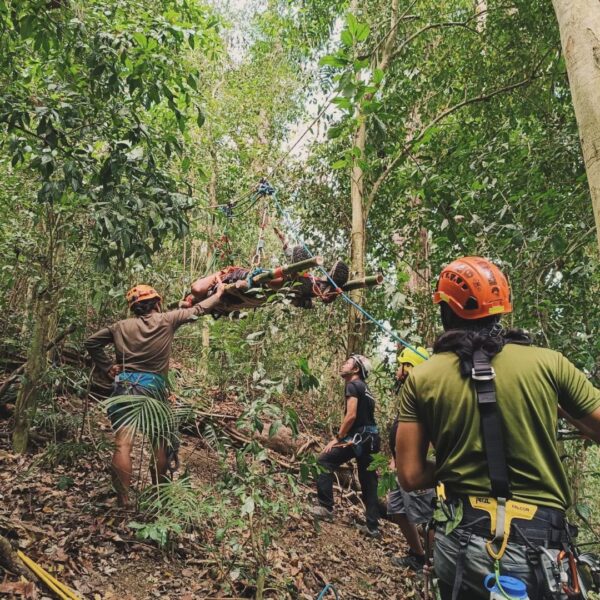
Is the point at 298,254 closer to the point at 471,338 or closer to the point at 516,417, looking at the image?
the point at 471,338

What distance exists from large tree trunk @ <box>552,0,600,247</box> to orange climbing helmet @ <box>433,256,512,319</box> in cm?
44

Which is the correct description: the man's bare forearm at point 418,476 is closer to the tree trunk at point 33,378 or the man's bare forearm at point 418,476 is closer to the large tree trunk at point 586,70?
the large tree trunk at point 586,70

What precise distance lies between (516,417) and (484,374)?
0.64ft

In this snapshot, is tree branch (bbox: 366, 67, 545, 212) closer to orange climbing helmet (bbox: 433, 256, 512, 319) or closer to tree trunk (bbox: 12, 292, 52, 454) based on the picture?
orange climbing helmet (bbox: 433, 256, 512, 319)

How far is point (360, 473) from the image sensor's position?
18.7ft

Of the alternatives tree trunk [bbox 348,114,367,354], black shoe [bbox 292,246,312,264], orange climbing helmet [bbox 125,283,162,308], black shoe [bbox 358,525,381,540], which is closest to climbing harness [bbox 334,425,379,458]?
black shoe [bbox 358,525,381,540]

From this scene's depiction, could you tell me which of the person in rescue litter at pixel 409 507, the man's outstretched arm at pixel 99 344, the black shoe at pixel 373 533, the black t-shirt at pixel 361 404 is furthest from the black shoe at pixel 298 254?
the black shoe at pixel 373 533

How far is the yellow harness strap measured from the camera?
1805 mm

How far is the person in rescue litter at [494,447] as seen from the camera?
72.0 inches

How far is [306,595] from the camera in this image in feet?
12.6

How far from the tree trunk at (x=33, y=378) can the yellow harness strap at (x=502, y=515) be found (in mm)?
4263

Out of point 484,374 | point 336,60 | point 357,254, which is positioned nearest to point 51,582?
point 484,374

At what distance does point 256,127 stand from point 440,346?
11.4 meters

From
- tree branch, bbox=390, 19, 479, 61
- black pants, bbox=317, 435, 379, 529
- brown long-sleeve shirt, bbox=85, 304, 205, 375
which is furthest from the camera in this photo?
tree branch, bbox=390, 19, 479, 61
